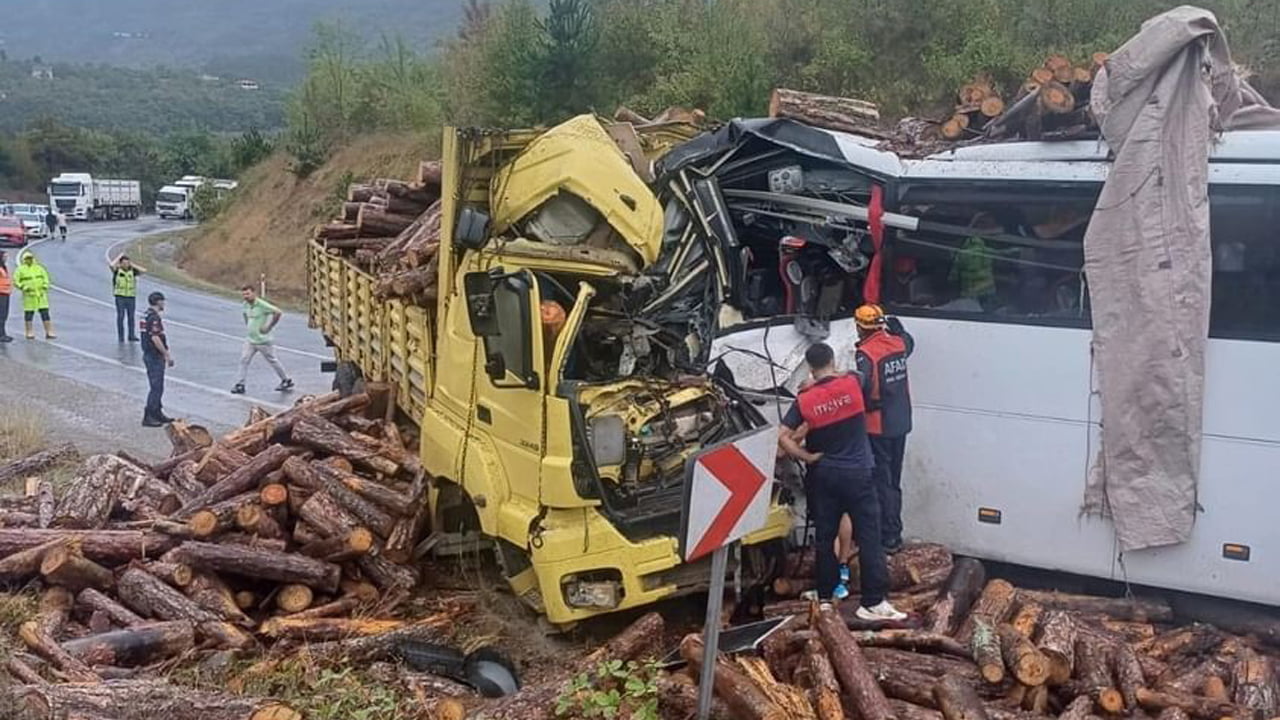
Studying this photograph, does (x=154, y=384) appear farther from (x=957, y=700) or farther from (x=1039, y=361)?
(x=957, y=700)

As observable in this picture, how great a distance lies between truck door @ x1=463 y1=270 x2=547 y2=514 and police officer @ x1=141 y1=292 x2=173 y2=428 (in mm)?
8329

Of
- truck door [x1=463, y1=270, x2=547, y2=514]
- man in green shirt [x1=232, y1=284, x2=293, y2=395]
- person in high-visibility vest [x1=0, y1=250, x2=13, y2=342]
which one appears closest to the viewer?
truck door [x1=463, y1=270, x2=547, y2=514]

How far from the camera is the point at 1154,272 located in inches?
252

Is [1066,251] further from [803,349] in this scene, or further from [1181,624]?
[1181,624]

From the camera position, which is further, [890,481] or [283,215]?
[283,215]

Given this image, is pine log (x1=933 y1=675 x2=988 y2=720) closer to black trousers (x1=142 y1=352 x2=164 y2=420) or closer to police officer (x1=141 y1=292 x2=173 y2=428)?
police officer (x1=141 y1=292 x2=173 y2=428)

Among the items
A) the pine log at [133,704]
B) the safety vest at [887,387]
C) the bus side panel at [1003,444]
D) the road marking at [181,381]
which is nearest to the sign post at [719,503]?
the safety vest at [887,387]

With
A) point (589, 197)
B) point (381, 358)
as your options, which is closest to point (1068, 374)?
point (589, 197)

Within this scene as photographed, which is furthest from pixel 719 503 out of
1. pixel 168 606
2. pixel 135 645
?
pixel 168 606

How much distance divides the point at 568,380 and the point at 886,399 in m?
1.83

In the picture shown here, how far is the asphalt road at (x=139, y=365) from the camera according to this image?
1484cm

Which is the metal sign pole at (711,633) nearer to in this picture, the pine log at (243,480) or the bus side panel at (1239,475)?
the bus side panel at (1239,475)

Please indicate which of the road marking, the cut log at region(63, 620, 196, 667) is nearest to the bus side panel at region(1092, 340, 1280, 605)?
the cut log at region(63, 620, 196, 667)

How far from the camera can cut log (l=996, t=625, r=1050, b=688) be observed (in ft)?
18.6
